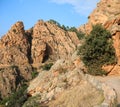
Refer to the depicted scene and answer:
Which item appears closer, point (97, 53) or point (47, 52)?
point (97, 53)

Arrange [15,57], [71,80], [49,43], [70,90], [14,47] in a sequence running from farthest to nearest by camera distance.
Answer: [49,43]
[14,47]
[15,57]
[71,80]
[70,90]

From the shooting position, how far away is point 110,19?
1240 inches

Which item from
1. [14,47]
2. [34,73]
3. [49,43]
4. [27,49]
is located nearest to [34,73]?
[34,73]

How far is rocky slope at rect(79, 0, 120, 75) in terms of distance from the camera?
28.8m

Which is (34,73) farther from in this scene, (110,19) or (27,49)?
(110,19)

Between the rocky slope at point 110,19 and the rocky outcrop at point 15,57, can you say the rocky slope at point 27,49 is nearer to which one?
the rocky outcrop at point 15,57

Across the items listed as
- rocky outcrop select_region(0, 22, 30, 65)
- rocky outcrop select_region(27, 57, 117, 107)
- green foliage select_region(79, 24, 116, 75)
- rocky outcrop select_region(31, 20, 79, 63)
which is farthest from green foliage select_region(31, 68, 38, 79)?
rocky outcrop select_region(27, 57, 117, 107)

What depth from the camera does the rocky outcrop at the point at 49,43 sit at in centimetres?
9488

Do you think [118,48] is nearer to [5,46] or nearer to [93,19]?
[93,19]

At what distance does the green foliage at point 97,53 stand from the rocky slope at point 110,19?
52cm

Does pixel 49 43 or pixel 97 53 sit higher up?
pixel 49 43

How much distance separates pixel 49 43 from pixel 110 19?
6961 cm

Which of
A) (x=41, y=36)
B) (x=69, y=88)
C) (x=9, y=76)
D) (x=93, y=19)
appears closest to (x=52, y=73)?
(x=69, y=88)

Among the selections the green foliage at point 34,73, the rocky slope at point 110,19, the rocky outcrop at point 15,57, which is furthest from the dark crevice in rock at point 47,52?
the rocky slope at point 110,19
